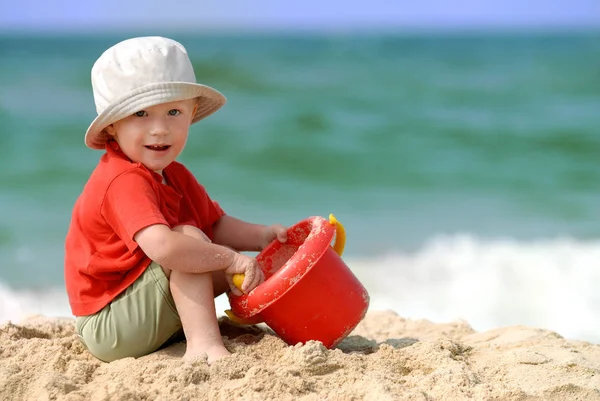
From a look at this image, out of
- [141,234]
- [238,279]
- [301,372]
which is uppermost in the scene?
[141,234]

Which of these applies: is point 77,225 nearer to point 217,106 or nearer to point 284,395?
point 217,106

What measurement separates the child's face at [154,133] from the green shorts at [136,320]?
35 cm

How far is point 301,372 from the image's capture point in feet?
7.64

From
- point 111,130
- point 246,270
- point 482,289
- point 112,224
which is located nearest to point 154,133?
point 111,130

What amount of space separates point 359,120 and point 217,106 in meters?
7.11

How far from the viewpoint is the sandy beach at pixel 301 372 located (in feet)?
7.23

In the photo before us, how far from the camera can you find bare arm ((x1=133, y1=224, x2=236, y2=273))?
2359mm

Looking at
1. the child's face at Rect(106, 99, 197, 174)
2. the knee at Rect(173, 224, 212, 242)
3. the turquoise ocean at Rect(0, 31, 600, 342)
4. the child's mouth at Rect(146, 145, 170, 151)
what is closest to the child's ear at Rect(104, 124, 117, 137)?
the child's face at Rect(106, 99, 197, 174)

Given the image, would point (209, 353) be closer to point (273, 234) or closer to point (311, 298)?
point (311, 298)

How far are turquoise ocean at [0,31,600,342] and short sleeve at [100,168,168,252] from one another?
1.96 metres

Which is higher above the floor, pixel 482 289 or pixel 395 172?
pixel 395 172

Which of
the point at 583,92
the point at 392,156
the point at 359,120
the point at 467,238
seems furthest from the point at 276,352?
the point at 583,92

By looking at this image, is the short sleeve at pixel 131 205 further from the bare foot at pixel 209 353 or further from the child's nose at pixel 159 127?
the bare foot at pixel 209 353

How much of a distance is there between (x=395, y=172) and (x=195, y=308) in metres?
5.50
